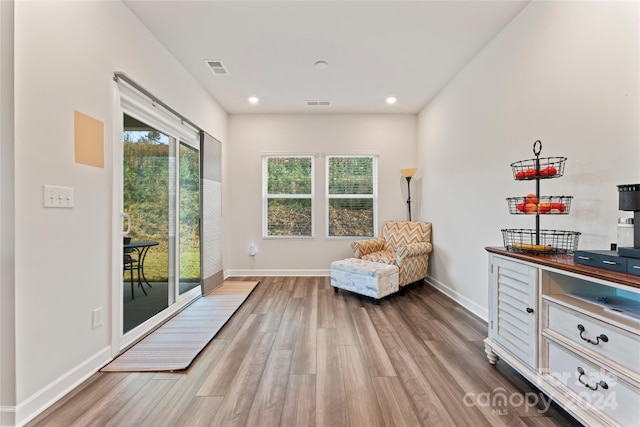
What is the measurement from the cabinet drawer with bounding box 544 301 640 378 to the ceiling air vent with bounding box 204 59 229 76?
3694mm

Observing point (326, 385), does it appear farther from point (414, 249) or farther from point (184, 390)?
point (414, 249)

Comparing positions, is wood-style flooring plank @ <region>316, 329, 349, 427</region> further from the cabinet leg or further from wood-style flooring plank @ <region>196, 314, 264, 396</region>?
the cabinet leg

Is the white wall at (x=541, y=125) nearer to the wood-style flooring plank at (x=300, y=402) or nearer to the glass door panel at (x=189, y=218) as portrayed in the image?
the wood-style flooring plank at (x=300, y=402)

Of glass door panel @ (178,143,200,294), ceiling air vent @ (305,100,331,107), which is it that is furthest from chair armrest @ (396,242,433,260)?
glass door panel @ (178,143,200,294)

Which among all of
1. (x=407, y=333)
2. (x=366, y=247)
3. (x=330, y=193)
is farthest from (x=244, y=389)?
(x=330, y=193)

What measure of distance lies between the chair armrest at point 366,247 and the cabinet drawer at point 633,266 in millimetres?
2886

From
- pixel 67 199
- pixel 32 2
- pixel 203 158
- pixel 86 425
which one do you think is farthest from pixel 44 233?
pixel 203 158

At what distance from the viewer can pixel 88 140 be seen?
1845 mm

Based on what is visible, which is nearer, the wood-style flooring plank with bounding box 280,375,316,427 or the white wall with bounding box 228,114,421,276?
the wood-style flooring plank with bounding box 280,375,316,427

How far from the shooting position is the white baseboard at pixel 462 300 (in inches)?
109

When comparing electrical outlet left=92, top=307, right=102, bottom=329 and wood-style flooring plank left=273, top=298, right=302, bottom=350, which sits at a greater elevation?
electrical outlet left=92, top=307, right=102, bottom=329

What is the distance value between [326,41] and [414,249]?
277 centimetres

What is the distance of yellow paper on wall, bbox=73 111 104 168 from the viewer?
69.4 inches

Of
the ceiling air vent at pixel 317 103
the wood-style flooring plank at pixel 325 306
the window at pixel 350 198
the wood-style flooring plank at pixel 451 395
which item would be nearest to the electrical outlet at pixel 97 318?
the wood-style flooring plank at pixel 325 306
